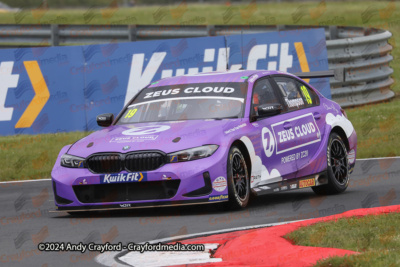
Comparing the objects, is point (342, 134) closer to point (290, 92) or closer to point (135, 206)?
point (290, 92)

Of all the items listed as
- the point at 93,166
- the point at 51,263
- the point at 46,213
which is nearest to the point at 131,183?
the point at 93,166

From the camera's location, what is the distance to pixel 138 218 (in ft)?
32.1

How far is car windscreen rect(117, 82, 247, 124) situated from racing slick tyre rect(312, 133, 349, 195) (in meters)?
1.50

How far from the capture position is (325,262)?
6.31 m

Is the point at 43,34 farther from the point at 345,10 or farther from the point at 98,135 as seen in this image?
the point at 98,135

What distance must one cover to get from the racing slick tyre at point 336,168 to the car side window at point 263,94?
964 mm

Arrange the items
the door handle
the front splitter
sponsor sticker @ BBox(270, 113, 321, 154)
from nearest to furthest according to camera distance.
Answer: the front splitter, sponsor sticker @ BBox(270, 113, 321, 154), the door handle

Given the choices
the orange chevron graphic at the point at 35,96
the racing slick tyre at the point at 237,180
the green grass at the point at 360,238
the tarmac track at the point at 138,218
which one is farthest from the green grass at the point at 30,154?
the green grass at the point at 360,238

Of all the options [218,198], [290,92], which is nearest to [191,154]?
[218,198]

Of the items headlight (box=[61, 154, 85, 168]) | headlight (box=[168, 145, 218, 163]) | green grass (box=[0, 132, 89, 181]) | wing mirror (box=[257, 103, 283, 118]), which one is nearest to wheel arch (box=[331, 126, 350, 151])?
wing mirror (box=[257, 103, 283, 118])

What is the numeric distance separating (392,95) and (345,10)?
14655 millimetres

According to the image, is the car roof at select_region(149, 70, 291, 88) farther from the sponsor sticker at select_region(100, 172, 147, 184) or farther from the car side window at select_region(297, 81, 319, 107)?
the sponsor sticker at select_region(100, 172, 147, 184)

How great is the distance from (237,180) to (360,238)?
291 centimetres

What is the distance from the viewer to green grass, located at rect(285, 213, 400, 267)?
20.7ft
